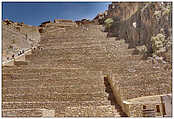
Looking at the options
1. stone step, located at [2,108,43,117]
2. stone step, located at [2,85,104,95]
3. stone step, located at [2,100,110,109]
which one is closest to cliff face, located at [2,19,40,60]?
stone step, located at [2,85,104,95]

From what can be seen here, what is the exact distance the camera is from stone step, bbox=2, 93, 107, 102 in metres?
8.09

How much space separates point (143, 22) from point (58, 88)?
26.3 feet

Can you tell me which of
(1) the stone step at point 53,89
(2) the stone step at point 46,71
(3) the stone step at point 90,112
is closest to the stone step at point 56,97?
(1) the stone step at point 53,89

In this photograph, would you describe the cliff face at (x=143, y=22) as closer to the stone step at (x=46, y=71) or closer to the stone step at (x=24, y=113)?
the stone step at (x=46, y=71)

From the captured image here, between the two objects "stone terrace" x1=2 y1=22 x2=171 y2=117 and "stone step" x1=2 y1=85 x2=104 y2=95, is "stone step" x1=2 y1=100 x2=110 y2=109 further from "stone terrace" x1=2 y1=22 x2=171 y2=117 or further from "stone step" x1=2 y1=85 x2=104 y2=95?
"stone step" x1=2 y1=85 x2=104 y2=95

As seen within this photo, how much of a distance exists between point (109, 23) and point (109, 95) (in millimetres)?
11392

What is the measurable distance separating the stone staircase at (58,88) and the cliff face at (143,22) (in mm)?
3244

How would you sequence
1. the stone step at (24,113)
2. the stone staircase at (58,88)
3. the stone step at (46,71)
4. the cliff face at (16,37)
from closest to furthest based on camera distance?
the stone step at (24,113) → the stone staircase at (58,88) → the stone step at (46,71) → the cliff face at (16,37)

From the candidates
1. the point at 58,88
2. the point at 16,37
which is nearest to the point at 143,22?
the point at 58,88

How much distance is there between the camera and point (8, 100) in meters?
8.08

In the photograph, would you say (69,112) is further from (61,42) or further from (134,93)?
(61,42)

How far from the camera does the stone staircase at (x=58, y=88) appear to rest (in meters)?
7.46

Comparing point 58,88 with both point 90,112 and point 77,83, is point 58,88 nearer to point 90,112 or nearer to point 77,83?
point 77,83

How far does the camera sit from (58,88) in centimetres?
863
